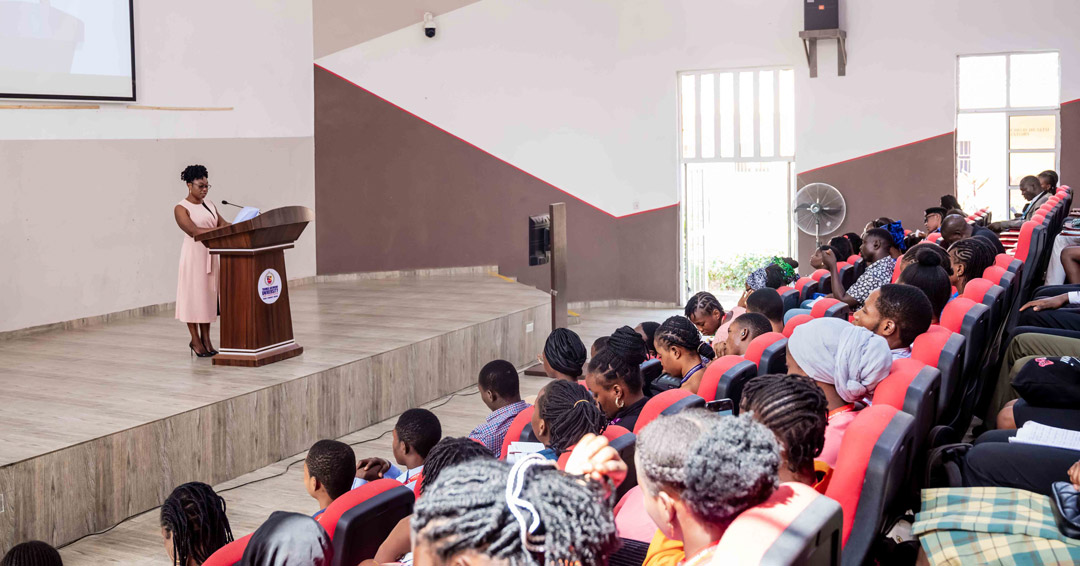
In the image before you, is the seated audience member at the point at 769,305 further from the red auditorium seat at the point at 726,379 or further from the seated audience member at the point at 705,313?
the red auditorium seat at the point at 726,379

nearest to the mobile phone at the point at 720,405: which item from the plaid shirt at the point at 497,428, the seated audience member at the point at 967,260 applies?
the plaid shirt at the point at 497,428

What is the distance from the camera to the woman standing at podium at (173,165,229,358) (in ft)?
19.5

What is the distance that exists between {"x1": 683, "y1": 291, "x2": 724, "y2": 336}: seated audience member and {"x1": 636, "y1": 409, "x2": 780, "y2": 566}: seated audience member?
3.14 meters

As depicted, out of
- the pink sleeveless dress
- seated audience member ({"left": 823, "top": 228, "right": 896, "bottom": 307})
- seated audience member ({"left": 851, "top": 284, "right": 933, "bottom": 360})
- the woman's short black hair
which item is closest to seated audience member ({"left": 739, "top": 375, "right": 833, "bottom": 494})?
seated audience member ({"left": 851, "top": 284, "right": 933, "bottom": 360})

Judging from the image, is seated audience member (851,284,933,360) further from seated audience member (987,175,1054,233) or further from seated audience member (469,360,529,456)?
seated audience member (987,175,1054,233)

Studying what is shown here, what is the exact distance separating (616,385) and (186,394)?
2850 mm

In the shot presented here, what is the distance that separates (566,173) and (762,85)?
2458 mm

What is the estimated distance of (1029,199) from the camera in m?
8.48

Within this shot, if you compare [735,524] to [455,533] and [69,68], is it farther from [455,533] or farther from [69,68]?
[69,68]

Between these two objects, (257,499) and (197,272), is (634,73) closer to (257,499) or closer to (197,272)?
(197,272)

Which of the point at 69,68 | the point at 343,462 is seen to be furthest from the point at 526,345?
the point at 343,462

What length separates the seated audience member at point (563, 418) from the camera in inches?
101

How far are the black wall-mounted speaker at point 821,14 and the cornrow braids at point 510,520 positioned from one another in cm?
947

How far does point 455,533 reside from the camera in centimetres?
126
